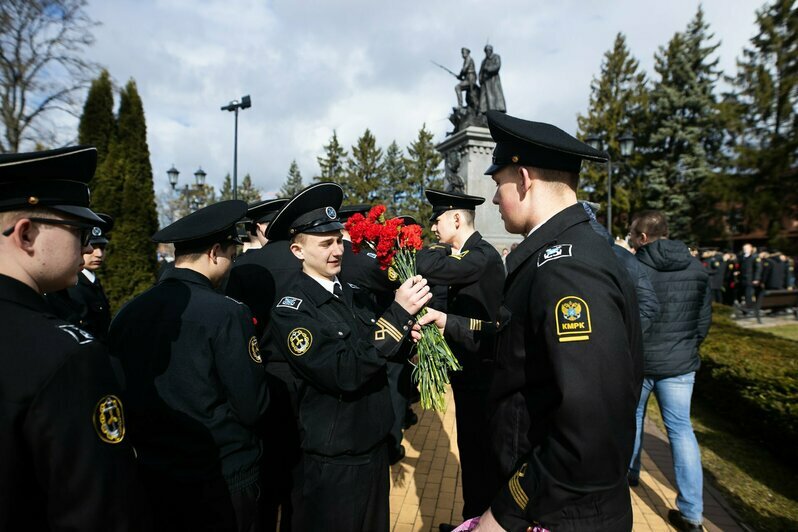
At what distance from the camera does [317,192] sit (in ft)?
9.70

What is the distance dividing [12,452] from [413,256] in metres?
2.25

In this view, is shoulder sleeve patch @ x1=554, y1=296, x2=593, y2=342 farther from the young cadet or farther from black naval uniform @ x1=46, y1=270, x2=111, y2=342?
black naval uniform @ x1=46, y1=270, x2=111, y2=342

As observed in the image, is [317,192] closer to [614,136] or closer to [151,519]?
[151,519]

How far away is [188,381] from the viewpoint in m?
2.21

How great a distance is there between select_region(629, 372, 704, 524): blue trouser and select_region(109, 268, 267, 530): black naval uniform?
9.64ft

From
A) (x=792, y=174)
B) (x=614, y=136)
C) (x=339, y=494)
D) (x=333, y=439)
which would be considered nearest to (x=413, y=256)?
(x=333, y=439)

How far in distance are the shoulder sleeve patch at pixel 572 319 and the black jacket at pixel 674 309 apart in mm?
2890

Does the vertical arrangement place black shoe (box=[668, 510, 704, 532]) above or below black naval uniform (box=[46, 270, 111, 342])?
below

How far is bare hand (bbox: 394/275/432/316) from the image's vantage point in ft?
8.30

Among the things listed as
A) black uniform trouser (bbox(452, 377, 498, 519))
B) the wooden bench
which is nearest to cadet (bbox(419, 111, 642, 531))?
black uniform trouser (bbox(452, 377, 498, 519))

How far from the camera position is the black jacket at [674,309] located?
12.7 feet

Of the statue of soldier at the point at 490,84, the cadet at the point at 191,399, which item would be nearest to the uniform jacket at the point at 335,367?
the cadet at the point at 191,399

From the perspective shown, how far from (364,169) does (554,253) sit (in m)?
48.0

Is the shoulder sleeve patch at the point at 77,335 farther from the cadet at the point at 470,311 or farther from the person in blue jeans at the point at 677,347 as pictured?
the person in blue jeans at the point at 677,347
